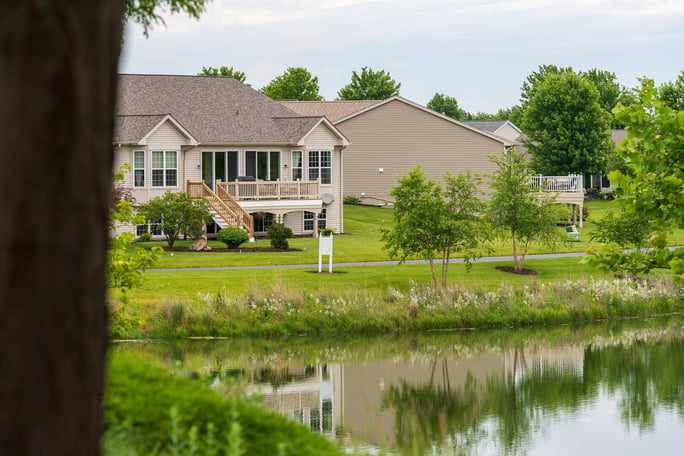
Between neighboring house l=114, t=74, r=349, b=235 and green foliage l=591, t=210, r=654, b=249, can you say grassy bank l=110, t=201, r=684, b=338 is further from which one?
neighboring house l=114, t=74, r=349, b=235

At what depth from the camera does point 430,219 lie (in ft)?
109

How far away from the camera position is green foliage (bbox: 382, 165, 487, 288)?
109 feet

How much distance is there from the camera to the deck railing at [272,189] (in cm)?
4631

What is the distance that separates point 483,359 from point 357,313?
13.8 feet

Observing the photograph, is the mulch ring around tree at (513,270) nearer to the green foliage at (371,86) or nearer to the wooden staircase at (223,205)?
the wooden staircase at (223,205)

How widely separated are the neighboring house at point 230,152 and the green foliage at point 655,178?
101 feet

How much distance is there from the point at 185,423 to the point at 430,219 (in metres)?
25.5

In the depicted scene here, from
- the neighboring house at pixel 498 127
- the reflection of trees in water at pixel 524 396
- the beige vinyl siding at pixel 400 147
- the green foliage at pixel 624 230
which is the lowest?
the reflection of trees in water at pixel 524 396

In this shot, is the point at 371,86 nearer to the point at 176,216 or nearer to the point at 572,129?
the point at 572,129

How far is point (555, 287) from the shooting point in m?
33.2

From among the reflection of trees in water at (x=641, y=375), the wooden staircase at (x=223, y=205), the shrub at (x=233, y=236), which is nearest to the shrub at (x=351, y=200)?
the wooden staircase at (x=223, y=205)

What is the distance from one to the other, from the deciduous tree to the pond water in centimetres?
1289

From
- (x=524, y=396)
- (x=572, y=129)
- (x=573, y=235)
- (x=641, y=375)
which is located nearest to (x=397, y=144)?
(x=573, y=235)

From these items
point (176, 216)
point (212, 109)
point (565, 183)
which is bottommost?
point (176, 216)
